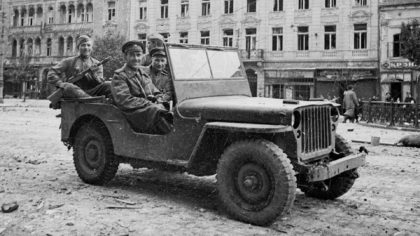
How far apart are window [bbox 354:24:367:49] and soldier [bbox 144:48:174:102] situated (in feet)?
99.7

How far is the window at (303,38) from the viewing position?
3619 cm

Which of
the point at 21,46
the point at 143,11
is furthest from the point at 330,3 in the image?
the point at 21,46

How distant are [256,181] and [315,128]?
3.13ft

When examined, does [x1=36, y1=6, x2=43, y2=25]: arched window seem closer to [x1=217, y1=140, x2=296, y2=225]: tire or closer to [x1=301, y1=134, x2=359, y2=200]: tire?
[x1=301, y1=134, x2=359, y2=200]: tire

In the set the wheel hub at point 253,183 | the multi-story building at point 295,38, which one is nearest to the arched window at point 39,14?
the multi-story building at point 295,38

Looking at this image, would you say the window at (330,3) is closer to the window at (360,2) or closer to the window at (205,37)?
the window at (360,2)

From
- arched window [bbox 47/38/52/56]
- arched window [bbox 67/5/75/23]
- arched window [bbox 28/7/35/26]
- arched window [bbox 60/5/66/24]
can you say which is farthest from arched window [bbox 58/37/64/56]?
arched window [bbox 28/7/35/26]

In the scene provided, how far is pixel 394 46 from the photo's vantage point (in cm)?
3262

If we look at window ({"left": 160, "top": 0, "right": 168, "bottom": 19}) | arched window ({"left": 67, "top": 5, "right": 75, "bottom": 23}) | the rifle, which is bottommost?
the rifle

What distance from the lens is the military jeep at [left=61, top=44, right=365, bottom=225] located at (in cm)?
472

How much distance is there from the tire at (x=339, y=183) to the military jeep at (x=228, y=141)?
13 mm

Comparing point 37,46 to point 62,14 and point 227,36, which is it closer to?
point 62,14

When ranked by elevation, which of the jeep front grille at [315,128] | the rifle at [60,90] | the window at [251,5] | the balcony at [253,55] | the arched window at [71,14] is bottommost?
the jeep front grille at [315,128]

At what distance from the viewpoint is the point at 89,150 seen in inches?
262
